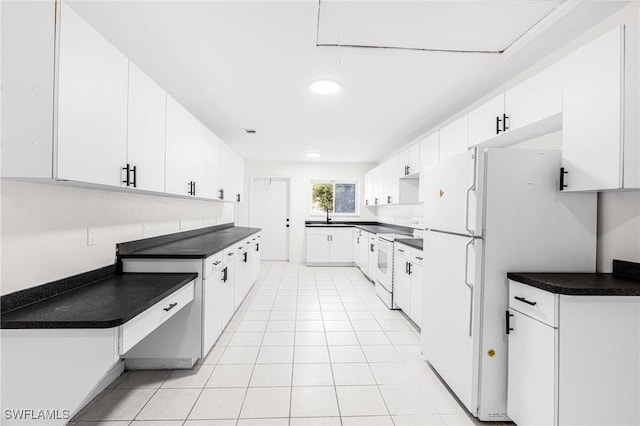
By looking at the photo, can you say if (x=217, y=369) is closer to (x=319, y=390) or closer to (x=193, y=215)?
(x=319, y=390)

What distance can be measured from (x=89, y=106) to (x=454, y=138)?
3.05 metres

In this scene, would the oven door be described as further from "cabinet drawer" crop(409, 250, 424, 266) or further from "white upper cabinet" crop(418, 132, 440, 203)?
"white upper cabinet" crop(418, 132, 440, 203)

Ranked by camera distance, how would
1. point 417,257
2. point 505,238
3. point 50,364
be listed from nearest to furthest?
point 50,364 → point 505,238 → point 417,257

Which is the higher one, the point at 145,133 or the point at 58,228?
the point at 145,133

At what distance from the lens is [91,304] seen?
1501 mm

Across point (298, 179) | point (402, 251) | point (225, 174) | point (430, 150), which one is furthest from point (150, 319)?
point (298, 179)

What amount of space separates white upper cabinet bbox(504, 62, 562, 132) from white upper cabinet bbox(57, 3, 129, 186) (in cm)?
272

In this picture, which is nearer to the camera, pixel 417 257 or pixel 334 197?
pixel 417 257

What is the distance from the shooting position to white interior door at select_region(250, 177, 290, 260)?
7289mm

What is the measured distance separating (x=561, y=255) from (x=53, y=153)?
2750 millimetres

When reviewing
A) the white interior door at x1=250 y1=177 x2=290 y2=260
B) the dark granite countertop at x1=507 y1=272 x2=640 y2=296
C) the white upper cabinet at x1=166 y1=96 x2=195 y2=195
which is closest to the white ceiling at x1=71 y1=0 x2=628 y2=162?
the white upper cabinet at x1=166 y1=96 x2=195 y2=195

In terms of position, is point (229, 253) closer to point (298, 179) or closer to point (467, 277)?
point (467, 277)

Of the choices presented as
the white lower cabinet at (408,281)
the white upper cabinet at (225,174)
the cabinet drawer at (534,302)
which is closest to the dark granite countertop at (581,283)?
the cabinet drawer at (534,302)

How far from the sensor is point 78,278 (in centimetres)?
183
